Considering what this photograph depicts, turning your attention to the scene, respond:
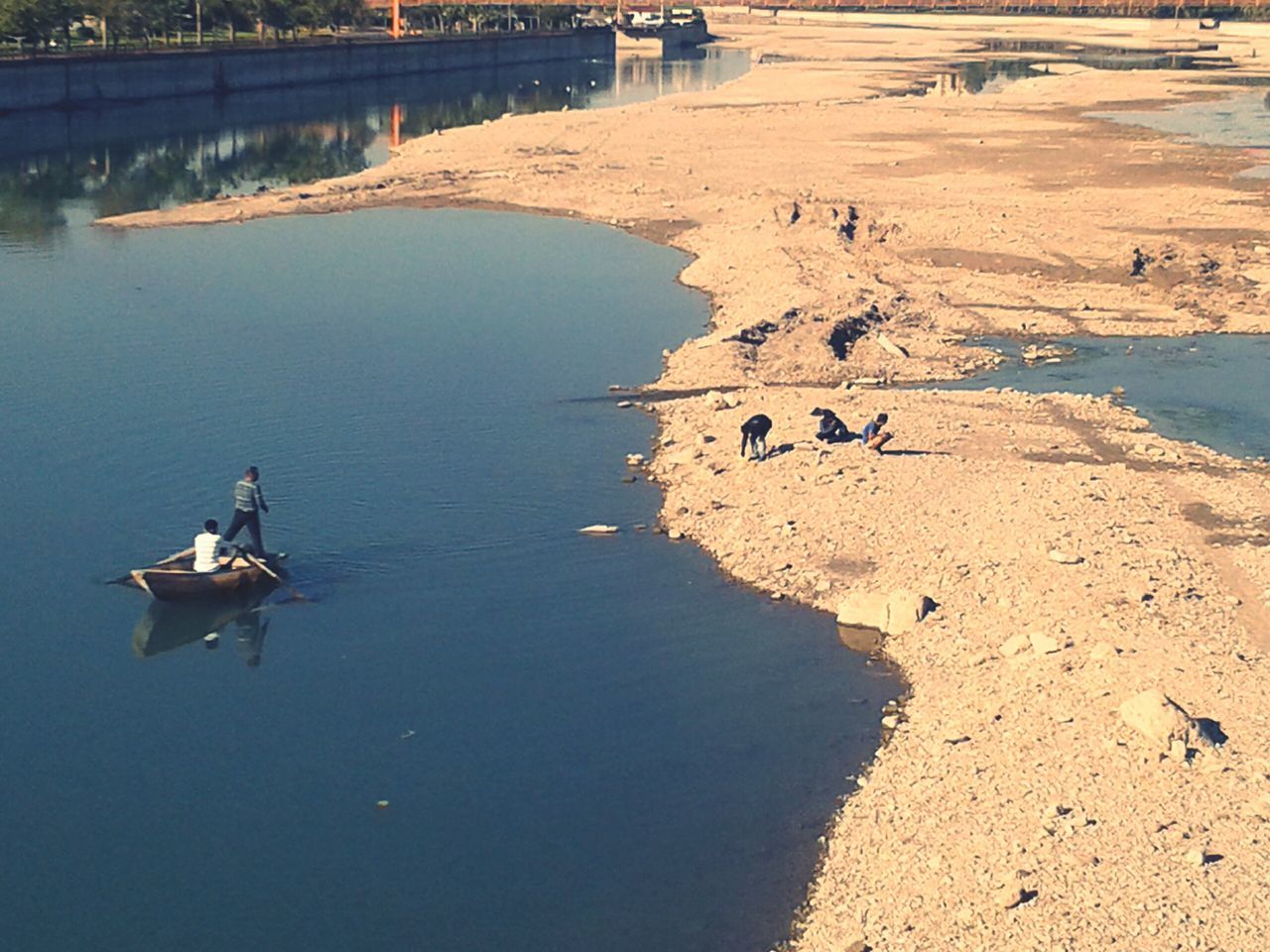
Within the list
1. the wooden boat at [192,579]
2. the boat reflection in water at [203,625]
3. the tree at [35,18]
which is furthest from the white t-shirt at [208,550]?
the tree at [35,18]

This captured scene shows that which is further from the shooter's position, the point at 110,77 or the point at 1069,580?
the point at 110,77

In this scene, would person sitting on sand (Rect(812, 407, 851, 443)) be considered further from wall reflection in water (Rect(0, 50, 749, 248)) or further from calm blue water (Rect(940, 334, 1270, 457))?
wall reflection in water (Rect(0, 50, 749, 248))

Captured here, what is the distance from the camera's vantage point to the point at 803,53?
552 ft

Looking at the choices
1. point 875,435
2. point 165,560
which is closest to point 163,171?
point 165,560

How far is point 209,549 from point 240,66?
94.9m

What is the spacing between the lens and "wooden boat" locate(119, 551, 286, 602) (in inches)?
1043

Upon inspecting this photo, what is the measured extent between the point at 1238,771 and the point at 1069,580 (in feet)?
19.8

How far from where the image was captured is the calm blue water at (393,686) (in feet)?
63.6

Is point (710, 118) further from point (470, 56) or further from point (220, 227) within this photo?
point (470, 56)

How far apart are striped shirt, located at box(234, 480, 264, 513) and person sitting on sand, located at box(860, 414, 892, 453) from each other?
40.0ft

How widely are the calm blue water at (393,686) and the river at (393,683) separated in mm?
68

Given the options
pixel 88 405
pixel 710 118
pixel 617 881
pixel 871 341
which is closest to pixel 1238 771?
pixel 617 881

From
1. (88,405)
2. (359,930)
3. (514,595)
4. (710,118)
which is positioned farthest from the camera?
(710,118)

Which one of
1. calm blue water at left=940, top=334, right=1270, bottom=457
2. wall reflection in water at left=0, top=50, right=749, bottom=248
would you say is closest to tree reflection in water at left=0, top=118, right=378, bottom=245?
wall reflection in water at left=0, top=50, right=749, bottom=248
